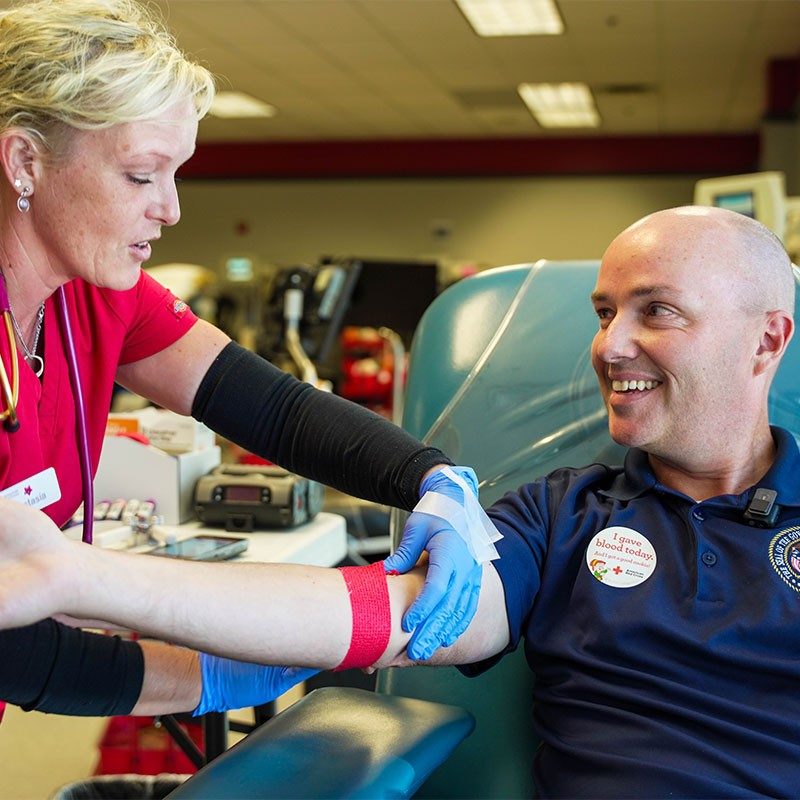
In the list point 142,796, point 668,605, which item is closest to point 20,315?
point 142,796

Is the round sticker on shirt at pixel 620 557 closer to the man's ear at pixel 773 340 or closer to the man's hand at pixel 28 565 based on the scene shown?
the man's ear at pixel 773 340

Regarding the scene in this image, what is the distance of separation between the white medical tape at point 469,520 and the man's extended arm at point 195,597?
78 mm

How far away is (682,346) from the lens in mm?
1328

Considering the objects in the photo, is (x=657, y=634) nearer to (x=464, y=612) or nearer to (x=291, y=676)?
(x=464, y=612)

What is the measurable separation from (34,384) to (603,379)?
0.75 metres

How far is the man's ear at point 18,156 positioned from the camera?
4.10 feet

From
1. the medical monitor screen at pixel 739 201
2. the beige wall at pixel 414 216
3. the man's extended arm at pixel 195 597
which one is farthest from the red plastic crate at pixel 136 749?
the beige wall at pixel 414 216

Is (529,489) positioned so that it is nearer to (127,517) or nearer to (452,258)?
(127,517)

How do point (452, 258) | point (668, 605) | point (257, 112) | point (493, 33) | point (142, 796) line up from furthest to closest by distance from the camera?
point (452, 258)
point (257, 112)
point (493, 33)
point (142, 796)
point (668, 605)

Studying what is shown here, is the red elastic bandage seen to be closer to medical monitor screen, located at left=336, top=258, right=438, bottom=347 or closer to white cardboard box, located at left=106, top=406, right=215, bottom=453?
white cardboard box, located at left=106, top=406, right=215, bottom=453

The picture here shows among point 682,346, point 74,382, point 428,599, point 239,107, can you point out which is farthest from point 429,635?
point 239,107

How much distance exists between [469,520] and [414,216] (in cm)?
1069

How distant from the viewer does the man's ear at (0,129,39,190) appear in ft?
4.10

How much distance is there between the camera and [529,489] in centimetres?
142
